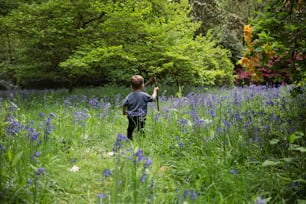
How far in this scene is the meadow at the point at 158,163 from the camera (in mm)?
2424

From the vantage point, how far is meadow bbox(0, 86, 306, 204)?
2.42 m

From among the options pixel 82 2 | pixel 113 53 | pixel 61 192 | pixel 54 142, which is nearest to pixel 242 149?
pixel 61 192

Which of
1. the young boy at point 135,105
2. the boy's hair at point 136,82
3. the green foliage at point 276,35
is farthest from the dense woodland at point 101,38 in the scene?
the green foliage at point 276,35

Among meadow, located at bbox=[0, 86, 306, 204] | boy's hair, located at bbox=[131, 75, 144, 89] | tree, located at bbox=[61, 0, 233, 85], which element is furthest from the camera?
tree, located at bbox=[61, 0, 233, 85]

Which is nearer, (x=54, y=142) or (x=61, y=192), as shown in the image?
(x=61, y=192)

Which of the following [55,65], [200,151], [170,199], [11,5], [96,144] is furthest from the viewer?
[55,65]

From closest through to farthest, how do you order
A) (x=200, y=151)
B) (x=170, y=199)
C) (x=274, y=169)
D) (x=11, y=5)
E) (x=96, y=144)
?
(x=170, y=199) < (x=274, y=169) < (x=200, y=151) < (x=96, y=144) < (x=11, y=5)

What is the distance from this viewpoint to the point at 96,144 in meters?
4.35

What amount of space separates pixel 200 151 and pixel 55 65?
23.1 feet

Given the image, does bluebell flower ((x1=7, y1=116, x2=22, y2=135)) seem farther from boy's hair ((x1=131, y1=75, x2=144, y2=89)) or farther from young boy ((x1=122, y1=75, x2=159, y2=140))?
boy's hair ((x1=131, y1=75, x2=144, y2=89))

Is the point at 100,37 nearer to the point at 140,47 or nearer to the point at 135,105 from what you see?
the point at 140,47

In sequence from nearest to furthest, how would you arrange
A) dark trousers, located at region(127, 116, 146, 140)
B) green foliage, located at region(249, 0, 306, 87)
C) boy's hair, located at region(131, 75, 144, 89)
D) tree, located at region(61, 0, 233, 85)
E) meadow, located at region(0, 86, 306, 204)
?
meadow, located at region(0, 86, 306, 204) < green foliage, located at region(249, 0, 306, 87) < dark trousers, located at region(127, 116, 146, 140) < boy's hair, located at region(131, 75, 144, 89) < tree, located at region(61, 0, 233, 85)

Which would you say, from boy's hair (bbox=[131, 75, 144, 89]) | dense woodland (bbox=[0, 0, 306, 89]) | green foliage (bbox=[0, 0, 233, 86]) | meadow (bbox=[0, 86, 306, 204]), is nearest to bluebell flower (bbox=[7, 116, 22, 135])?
meadow (bbox=[0, 86, 306, 204])

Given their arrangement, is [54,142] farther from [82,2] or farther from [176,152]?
[82,2]
